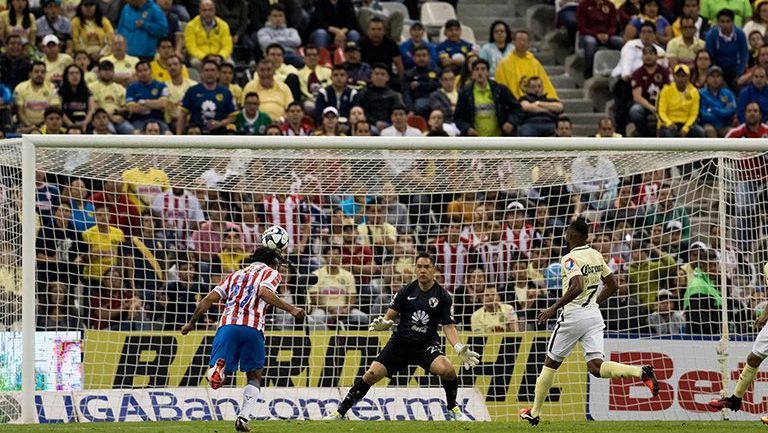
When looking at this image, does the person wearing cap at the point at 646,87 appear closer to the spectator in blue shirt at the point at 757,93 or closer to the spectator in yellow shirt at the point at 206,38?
the spectator in blue shirt at the point at 757,93

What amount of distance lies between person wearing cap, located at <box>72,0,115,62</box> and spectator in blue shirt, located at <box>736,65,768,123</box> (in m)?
9.89

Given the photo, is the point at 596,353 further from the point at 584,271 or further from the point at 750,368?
the point at 750,368

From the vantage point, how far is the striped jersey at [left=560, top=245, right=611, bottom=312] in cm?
1469

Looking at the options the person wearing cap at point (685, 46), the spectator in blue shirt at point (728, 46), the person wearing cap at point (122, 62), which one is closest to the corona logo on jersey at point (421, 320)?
the person wearing cap at point (122, 62)

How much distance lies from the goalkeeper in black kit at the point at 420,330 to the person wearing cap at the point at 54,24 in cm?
846

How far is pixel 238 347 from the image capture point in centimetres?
1409

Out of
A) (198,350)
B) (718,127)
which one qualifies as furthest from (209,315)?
(718,127)

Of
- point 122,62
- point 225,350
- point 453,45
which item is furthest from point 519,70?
point 225,350

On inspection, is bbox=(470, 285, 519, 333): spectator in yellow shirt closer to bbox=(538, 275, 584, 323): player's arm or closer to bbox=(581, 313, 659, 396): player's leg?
bbox=(581, 313, 659, 396): player's leg

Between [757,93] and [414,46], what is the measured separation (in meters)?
5.50

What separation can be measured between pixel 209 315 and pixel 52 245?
84.5 inches

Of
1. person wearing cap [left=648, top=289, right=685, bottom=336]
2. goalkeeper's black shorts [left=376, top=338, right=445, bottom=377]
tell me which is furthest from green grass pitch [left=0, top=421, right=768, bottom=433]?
person wearing cap [left=648, top=289, right=685, bottom=336]

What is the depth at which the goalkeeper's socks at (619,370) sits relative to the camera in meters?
14.5

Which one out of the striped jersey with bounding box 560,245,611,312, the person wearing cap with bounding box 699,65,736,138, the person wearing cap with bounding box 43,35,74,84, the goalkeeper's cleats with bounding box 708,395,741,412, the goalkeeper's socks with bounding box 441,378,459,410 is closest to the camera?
the striped jersey with bounding box 560,245,611,312
